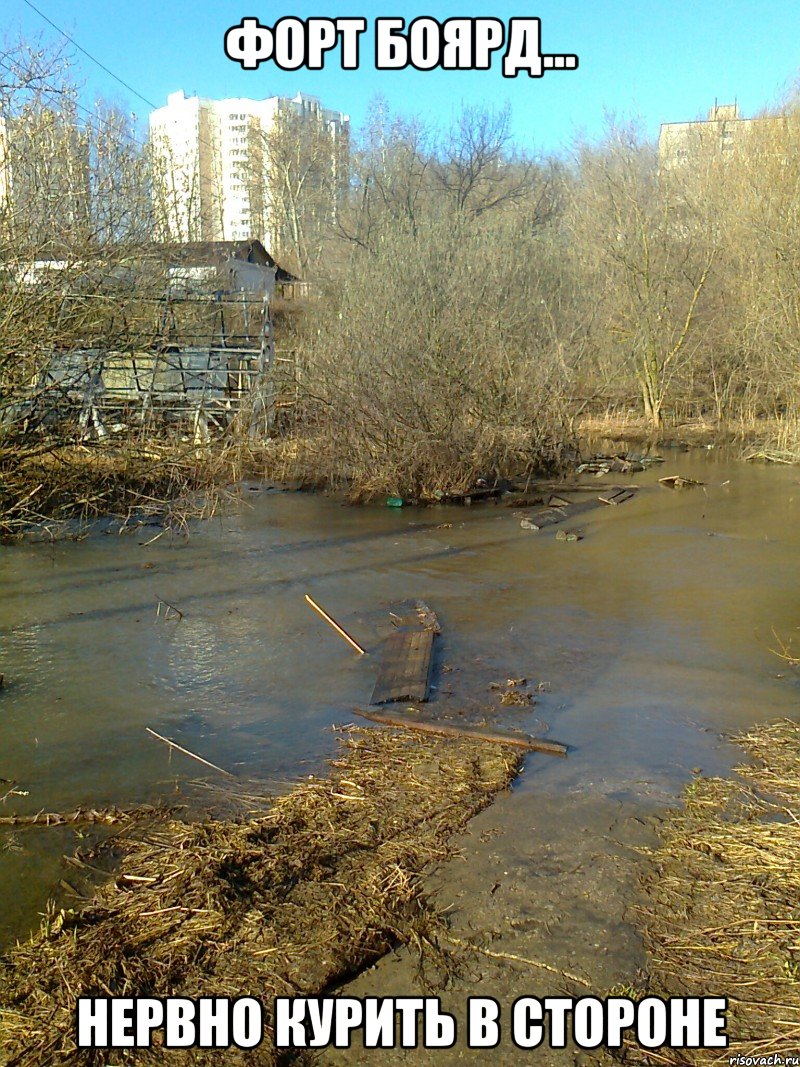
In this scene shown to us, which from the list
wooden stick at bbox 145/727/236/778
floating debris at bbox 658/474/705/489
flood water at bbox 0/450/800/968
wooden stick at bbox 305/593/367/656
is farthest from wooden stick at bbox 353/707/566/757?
floating debris at bbox 658/474/705/489

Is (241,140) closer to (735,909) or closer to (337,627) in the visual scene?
(337,627)

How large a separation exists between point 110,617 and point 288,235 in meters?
44.4

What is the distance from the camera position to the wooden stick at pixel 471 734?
5.51m

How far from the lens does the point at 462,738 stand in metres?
5.70

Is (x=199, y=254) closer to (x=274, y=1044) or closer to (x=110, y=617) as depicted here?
(x=110, y=617)

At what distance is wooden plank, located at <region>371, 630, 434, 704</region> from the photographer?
643 centimetres

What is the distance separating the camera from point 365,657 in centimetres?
738

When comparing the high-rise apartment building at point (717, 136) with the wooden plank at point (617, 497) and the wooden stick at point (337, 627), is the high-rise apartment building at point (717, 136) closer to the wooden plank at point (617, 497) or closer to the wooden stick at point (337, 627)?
the wooden plank at point (617, 497)

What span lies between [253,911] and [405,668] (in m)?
3.25

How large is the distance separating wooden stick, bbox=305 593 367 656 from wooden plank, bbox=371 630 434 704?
21 cm

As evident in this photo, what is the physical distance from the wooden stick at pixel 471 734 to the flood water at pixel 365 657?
18 cm

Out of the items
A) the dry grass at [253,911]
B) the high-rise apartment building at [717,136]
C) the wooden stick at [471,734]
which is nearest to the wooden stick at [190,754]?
the dry grass at [253,911]

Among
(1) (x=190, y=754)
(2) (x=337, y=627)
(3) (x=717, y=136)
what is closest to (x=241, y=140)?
(3) (x=717, y=136)

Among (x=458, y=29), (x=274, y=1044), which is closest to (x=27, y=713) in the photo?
(x=274, y=1044)
